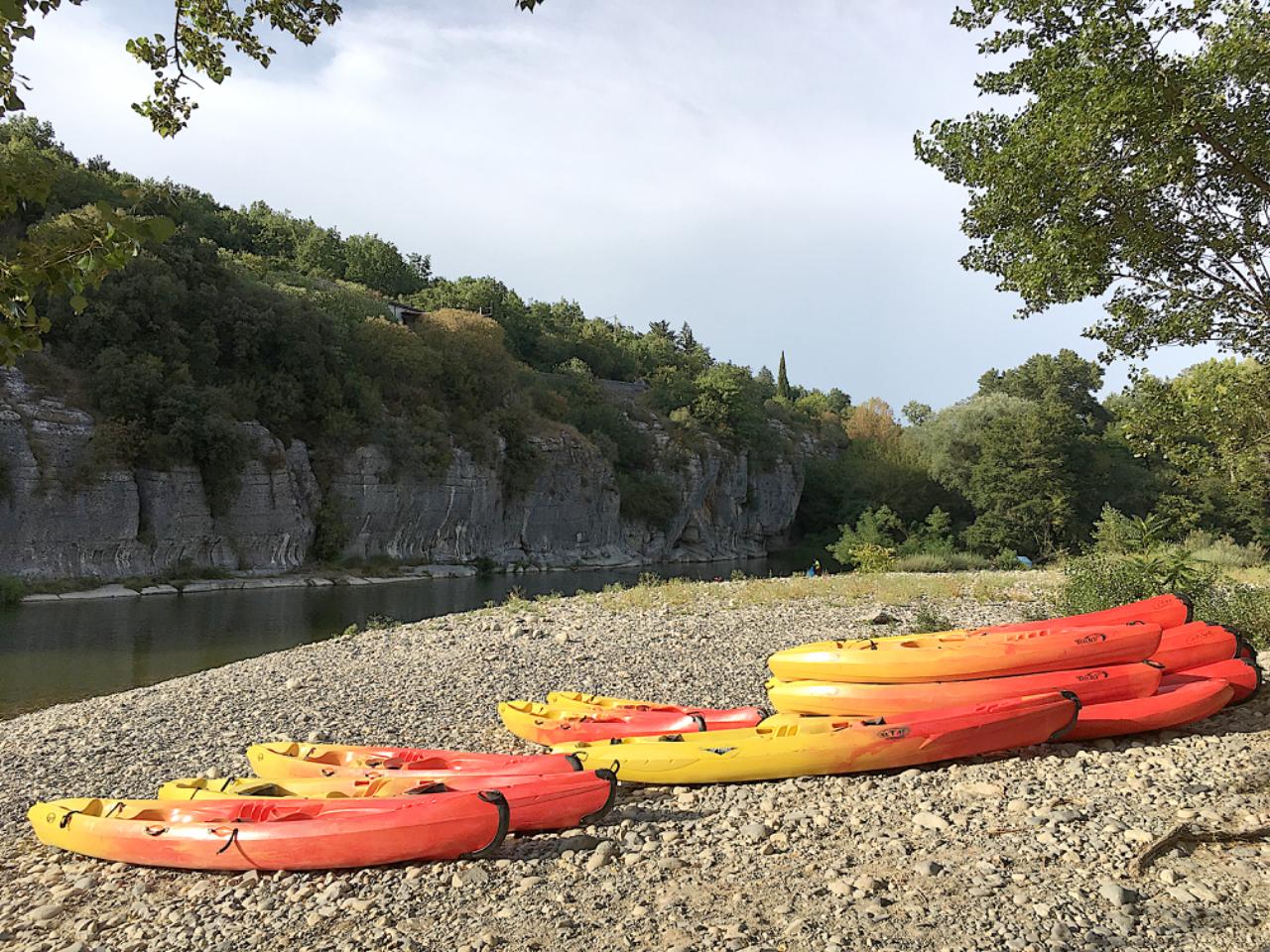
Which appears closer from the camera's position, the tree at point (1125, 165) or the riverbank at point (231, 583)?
the tree at point (1125, 165)

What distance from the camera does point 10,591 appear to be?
83.7 feet

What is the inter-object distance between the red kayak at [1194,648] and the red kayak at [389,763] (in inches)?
216

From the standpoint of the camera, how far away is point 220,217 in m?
64.2

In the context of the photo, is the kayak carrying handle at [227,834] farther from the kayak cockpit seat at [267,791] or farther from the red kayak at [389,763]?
the red kayak at [389,763]

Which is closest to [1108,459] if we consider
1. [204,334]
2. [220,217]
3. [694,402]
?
[694,402]

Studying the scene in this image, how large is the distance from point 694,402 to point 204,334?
3773cm

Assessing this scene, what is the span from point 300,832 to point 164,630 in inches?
692

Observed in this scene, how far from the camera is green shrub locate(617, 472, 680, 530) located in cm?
5922

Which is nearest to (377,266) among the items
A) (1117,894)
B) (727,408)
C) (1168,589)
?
(727,408)

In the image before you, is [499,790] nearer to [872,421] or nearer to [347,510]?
[347,510]

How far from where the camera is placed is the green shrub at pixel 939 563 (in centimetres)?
2966

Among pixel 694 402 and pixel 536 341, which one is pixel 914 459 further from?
pixel 536 341

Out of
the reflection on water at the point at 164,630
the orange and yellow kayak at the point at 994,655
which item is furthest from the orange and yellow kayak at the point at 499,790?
the reflection on water at the point at 164,630

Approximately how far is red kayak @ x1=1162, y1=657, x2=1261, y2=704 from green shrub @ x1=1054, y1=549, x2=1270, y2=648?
2790 millimetres
